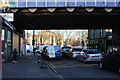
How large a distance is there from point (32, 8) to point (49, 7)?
212 centimetres

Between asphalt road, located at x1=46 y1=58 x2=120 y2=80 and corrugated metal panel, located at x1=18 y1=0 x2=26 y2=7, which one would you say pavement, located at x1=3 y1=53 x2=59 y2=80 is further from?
corrugated metal panel, located at x1=18 y1=0 x2=26 y2=7

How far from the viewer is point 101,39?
6125cm

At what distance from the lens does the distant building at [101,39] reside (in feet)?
179

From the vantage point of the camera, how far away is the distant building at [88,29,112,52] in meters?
54.6

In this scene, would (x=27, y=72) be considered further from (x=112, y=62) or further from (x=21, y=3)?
(x=21, y=3)

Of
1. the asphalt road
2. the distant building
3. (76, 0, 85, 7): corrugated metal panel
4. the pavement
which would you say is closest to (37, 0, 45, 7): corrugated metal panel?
(76, 0, 85, 7): corrugated metal panel

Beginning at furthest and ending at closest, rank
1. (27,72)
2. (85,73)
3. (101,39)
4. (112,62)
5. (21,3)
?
(101,39)
(21,3)
(27,72)
(112,62)
(85,73)

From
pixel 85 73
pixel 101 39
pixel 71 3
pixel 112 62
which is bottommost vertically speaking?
pixel 85 73

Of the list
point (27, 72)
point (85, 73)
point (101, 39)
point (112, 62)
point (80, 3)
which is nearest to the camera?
point (85, 73)

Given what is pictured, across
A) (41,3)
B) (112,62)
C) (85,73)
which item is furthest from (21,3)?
(112,62)

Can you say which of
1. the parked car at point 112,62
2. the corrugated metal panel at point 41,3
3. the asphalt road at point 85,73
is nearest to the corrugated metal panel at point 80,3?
the corrugated metal panel at point 41,3

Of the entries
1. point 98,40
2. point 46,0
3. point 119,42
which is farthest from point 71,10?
point 98,40

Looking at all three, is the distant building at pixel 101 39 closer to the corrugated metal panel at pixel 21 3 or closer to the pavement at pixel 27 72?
the corrugated metal panel at pixel 21 3

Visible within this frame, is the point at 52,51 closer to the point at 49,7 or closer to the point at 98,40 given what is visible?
the point at 49,7
